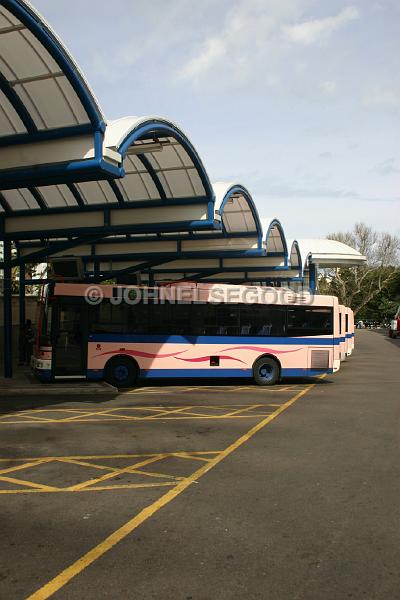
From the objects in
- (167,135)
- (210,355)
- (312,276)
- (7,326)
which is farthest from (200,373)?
(312,276)

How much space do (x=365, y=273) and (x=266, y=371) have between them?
56727 mm

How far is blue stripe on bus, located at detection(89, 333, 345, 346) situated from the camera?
16078 millimetres

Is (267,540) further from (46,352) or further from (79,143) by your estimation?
(46,352)

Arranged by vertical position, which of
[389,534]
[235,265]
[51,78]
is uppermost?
[51,78]

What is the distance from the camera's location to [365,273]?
70375mm

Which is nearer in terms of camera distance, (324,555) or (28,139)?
(324,555)

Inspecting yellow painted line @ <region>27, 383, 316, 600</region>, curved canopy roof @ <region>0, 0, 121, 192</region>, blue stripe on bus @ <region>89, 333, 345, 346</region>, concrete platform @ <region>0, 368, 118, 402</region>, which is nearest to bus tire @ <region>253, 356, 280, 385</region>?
blue stripe on bus @ <region>89, 333, 345, 346</region>

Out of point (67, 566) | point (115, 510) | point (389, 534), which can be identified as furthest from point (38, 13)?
point (389, 534)

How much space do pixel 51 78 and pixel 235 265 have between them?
21027 millimetres

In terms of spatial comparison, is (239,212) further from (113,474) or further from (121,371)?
(113,474)

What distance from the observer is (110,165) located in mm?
11609

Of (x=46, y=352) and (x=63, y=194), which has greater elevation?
(x=63, y=194)

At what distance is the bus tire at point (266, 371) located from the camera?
1683 cm

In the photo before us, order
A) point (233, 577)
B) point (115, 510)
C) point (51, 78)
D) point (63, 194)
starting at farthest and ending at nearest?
point (63, 194) < point (51, 78) < point (115, 510) < point (233, 577)
